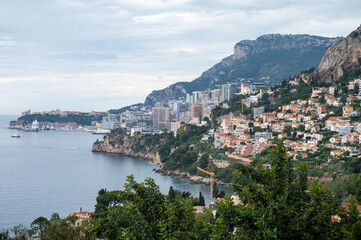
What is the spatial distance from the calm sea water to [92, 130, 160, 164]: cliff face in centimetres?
130

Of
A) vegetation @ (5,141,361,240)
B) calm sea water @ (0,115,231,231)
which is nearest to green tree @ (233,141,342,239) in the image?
vegetation @ (5,141,361,240)

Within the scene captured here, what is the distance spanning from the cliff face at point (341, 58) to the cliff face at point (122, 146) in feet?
49.2

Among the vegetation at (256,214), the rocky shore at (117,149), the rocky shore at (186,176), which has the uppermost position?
the vegetation at (256,214)

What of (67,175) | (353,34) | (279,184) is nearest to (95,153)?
(67,175)

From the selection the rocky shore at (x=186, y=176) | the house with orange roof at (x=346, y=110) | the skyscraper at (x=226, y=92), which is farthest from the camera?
the skyscraper at (x=226, y=92)

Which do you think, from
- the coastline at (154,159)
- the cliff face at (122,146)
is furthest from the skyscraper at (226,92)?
the coastline at (154,159)

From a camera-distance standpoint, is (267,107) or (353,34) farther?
(267,107)

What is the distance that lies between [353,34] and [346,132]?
31.2ft

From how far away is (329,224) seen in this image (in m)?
4.22

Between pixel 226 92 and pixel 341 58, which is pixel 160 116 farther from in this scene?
pixel 341 58

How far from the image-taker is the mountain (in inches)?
2734

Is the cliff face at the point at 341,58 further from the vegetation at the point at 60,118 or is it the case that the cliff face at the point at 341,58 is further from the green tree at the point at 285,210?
the vegetation at the point at 60,118

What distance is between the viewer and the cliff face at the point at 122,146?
3881 centimetres

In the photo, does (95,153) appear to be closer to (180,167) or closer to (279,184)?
(180,167)
